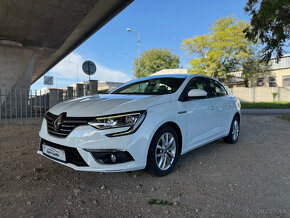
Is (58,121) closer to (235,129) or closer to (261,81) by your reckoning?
(235,129)

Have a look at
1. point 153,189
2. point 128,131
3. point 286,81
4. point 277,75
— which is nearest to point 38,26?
point 128,131

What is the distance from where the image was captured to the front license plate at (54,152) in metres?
2.42

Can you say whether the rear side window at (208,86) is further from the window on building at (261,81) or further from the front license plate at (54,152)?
the window on building at (261,81)

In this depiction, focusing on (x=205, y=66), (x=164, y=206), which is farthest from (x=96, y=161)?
(x=205, y=66)

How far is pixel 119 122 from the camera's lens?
2318 millimetres

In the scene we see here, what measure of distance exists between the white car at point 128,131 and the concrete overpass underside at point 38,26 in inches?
245

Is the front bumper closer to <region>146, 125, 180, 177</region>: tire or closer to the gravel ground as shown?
<region>146, 125, 180, 177</region>: tire

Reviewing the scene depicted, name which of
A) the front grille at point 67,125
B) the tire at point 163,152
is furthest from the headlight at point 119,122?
the tire at point 163,152

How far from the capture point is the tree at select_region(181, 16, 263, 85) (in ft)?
73.2

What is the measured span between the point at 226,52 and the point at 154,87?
73.1 feet

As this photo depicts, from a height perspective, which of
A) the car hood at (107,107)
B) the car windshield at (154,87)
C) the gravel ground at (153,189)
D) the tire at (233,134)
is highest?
the car windshield at (154,87)

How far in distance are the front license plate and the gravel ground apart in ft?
1.13

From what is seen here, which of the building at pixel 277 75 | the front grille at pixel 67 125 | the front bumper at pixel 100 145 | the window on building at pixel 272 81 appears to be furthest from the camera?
the window on building at pixel 272 81

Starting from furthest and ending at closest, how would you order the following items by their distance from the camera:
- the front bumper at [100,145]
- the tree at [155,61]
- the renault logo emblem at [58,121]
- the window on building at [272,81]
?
the tree at [155,61], the window on building at [272,81], the renault logo emblem at [58,121], the front bumper at [100,145]
